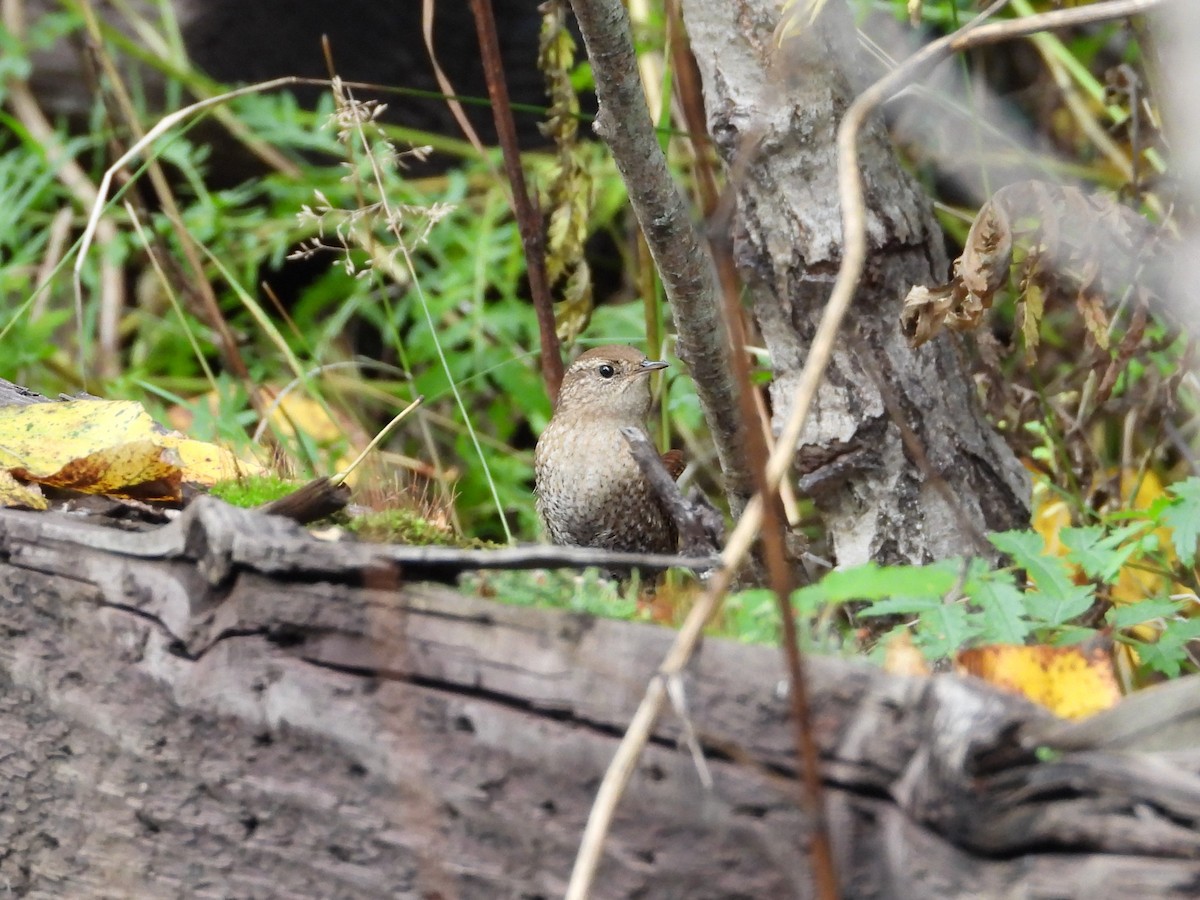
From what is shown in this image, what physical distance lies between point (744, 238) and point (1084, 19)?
1.15m

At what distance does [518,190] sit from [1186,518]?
5.35 feet

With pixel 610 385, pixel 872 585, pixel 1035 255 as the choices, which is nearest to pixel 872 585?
pixel 872 585

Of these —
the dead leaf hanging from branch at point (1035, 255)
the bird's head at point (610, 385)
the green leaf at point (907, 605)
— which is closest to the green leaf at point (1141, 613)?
the green leaf at point (907, 605)

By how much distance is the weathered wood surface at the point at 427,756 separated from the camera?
1.45 meters

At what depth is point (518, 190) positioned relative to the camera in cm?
302

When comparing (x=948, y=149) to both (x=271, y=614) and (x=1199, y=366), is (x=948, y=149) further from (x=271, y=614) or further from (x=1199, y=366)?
(x=271, y=614)

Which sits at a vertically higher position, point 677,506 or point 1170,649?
point 677,506

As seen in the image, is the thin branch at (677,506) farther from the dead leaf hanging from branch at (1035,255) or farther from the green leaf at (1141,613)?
the green leaf at (1141,613)

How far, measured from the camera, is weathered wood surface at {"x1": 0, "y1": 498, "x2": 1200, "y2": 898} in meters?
1.45

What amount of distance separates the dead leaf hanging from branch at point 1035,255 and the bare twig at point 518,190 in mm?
961

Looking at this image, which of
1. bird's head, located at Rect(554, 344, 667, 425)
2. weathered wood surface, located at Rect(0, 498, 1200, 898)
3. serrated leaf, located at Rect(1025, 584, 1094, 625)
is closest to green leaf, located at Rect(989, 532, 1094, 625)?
serrated leaf, located at Rect(1025, 584, 1094, 625)

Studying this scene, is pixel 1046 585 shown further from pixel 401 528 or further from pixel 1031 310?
pixel 401 528

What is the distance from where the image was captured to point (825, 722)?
1.53m

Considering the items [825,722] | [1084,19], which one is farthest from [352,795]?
[1084,19]
